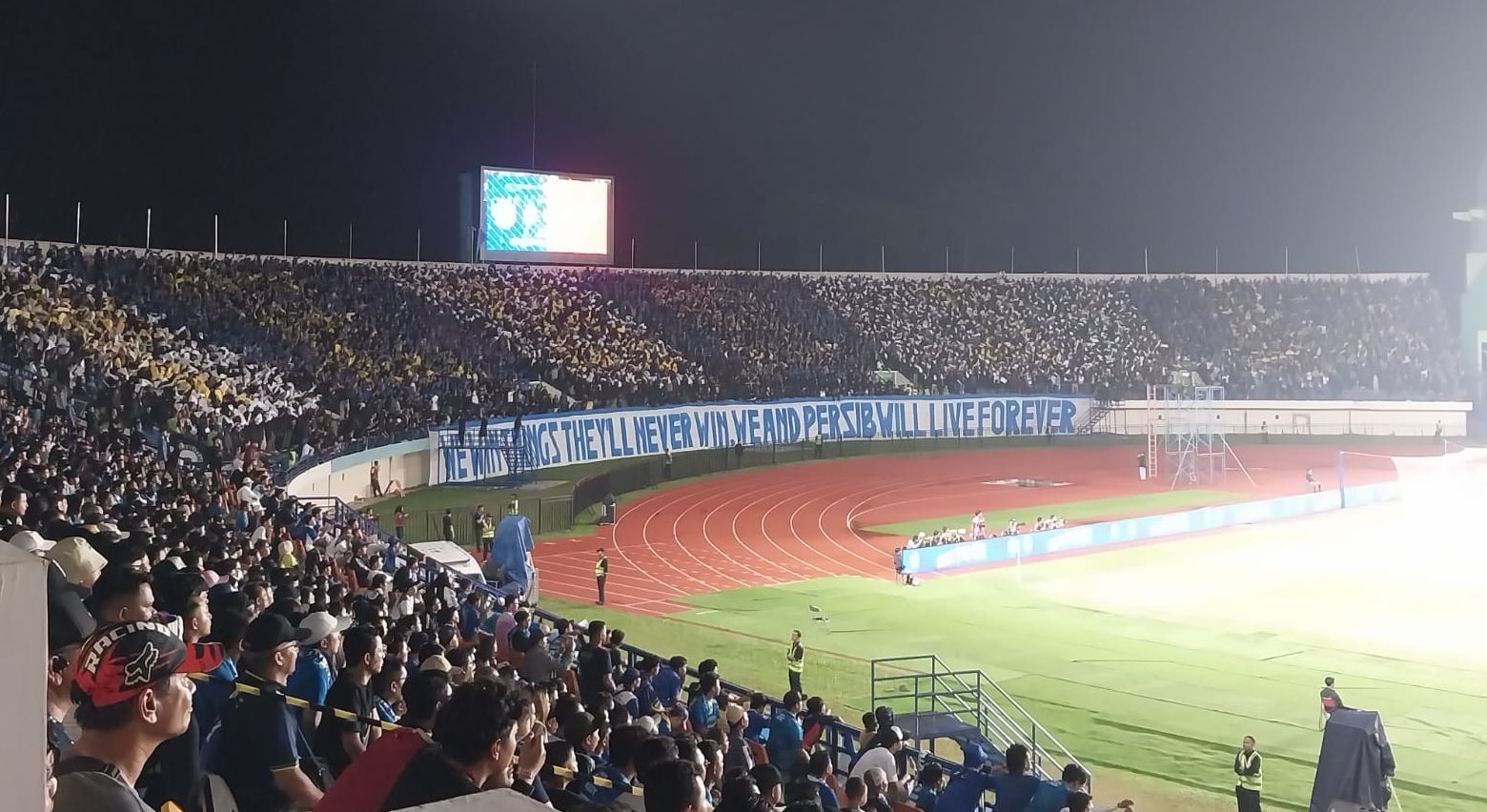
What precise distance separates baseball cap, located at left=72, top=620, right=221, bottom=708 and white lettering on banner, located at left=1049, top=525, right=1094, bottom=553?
30367mm

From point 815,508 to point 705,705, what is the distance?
2871 centimetres

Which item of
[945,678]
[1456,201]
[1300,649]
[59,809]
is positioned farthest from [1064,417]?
[59,809]

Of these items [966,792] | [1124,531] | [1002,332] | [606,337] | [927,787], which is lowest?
[1124,531]

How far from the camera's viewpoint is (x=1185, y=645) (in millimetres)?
23391

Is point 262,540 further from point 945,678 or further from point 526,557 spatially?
point 945,678

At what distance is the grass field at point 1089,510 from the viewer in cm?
3700

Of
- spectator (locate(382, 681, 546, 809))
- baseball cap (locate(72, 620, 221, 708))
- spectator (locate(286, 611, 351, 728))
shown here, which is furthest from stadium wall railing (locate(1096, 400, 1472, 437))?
baseball cap (locate(72, 620, 221, 708))

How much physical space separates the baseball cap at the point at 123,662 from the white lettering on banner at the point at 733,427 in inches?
1356

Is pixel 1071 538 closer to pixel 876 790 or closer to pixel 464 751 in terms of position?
pixel 876 790

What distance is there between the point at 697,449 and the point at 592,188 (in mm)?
12411

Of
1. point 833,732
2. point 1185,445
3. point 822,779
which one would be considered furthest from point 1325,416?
point 822,779

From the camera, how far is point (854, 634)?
24.0m

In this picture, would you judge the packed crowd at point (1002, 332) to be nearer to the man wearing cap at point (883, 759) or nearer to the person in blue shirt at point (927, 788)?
the person in blue shirt at point (927, 788)

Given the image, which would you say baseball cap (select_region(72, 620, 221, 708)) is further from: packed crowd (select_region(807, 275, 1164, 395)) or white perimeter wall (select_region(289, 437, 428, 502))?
packed crowd (select_region(807, 275, 1164, 395))
